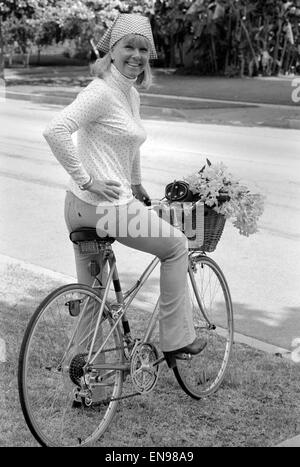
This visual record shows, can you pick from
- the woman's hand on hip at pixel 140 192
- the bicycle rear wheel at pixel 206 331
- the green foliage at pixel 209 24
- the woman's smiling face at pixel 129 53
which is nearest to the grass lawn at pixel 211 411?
the bicycle rear wheel at pixel 206 331

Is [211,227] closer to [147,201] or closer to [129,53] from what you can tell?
[147,201]

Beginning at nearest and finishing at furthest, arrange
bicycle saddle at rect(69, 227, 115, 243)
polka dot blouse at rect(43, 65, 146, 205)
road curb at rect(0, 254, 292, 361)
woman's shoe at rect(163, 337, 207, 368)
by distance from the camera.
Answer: polka dot blouse at rect(43, 65, 146, 205)
bicycle saddle at rect(69, 227, 115, 243)
woman's shoe at rect(163, 337, 207, 368)
road curb at rect(0, 254, 292, 361)

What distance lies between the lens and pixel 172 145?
1403 cm

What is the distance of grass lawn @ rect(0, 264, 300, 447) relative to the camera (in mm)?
3979

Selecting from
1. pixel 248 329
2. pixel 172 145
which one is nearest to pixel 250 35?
pixel 172 145

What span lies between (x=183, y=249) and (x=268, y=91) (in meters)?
23.0

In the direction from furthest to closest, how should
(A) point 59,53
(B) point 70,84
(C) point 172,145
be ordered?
A: (A) point 59,53 → (B) point 70,84 → (C) point 172,145

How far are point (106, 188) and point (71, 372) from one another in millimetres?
832

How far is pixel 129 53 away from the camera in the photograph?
3.88 meters

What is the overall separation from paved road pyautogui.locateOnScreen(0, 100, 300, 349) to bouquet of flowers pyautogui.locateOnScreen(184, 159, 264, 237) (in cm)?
133

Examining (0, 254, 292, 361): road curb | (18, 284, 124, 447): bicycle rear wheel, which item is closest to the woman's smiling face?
(18, 284, 124, 447): bicycle rear wheel

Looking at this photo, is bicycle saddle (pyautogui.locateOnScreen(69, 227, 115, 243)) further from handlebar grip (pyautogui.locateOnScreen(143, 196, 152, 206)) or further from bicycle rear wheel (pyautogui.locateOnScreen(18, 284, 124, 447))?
handlebar grip (pyautogui.locateOnScreen(143, 196, 152, 206))
